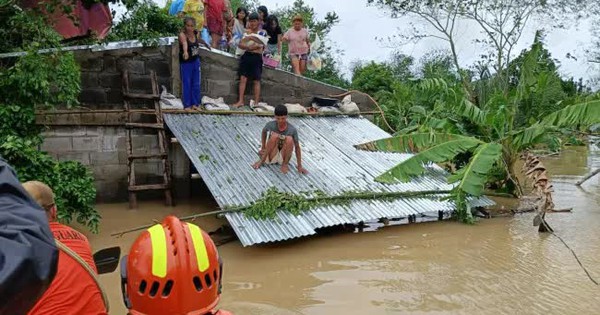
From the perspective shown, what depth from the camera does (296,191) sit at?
7211 mm

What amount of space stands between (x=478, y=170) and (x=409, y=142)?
130cm

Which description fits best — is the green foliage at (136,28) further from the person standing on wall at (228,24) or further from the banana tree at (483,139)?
the banana tree at (483,139)

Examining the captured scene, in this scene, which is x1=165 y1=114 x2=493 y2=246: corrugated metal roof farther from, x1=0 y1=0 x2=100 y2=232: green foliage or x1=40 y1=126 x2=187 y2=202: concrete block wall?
x1=0 y1=0 x2=100 y2=232: green foliage

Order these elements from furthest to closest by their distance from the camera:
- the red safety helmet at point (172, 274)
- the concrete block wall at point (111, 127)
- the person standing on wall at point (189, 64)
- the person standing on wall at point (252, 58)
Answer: the person standing on wall at point (252, 58), the person standing on wall at point (189, 64), the concrete block wall at point (111, 127), the red safety helmet at point (172, 274)

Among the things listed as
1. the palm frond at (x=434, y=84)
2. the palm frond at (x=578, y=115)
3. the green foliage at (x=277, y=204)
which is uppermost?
the palm frond at (x=434, y=84)

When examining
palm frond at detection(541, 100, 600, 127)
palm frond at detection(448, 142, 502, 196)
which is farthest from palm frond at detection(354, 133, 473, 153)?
palm frond at detection(541, 100, 600, 127)

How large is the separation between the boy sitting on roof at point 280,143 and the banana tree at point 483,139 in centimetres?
127

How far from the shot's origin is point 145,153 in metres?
8.57

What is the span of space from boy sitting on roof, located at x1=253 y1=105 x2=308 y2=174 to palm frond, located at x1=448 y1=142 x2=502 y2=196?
215 cm

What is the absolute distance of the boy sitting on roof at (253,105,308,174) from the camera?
7.64m

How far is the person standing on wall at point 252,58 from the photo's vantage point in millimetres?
9961

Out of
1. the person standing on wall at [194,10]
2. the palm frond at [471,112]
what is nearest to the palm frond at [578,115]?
the palm frond at [471,112]

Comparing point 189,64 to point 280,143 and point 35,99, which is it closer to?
point 280,143

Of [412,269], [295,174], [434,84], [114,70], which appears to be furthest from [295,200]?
[434,84]
